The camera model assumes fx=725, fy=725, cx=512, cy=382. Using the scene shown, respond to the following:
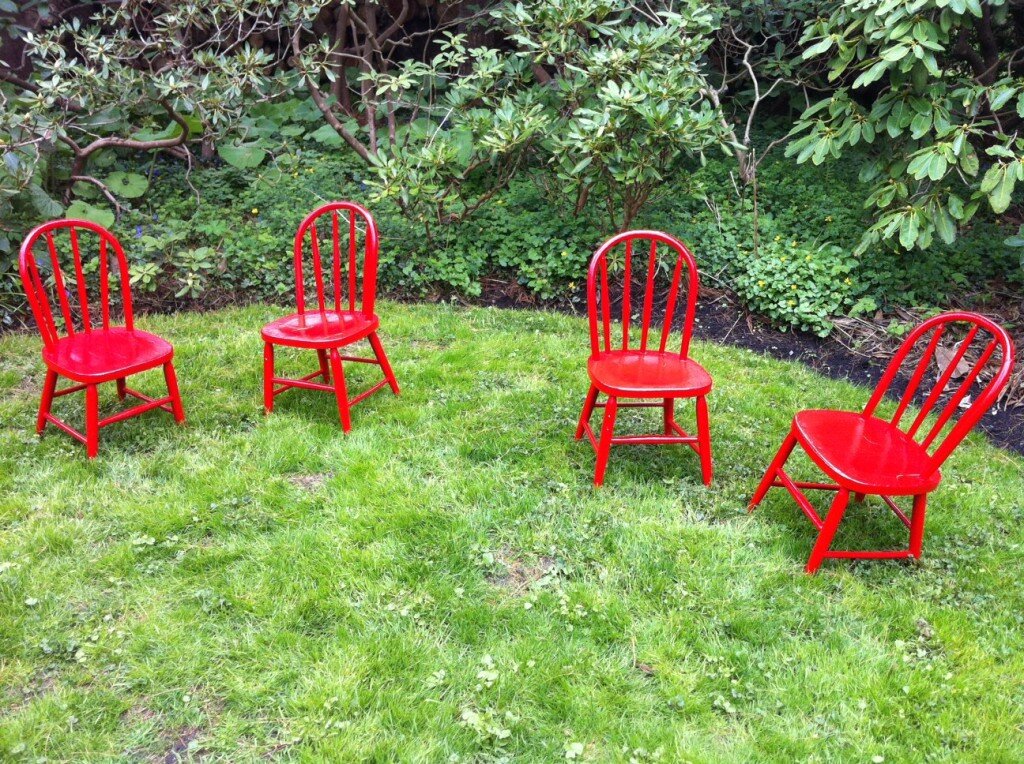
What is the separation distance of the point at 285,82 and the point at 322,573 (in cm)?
415

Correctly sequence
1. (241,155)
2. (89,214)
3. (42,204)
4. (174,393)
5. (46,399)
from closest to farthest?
(46,399) → (174,393) → (42,204) → (89,214) → (241,155)

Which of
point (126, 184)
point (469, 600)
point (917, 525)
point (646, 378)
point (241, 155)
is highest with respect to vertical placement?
point (241, 155)

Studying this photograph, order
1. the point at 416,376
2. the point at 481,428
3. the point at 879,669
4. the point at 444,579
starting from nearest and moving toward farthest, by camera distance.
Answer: the point at 879,669, the point at 444,579, the point at 481,428, the point at 416,376

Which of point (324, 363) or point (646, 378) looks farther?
point (324, 363)

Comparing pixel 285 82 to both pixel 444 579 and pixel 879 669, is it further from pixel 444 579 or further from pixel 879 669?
pixel 879 669

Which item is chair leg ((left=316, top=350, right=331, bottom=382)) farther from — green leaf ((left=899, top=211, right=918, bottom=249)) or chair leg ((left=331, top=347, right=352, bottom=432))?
green leaf ((left=899, top=211, right=918, bottom=249))

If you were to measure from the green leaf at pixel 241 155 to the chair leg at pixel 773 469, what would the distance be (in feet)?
15.4

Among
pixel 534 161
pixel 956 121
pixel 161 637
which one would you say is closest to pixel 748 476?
pixel 161 637

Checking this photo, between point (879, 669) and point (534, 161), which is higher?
point (534, 161)

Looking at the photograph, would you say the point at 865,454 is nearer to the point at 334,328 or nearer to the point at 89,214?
the point at 334,328

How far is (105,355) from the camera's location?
3139 millimetres

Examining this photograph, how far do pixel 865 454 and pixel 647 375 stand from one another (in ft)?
2.80

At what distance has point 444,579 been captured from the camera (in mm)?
2547

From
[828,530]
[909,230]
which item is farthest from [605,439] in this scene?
[909,230]
